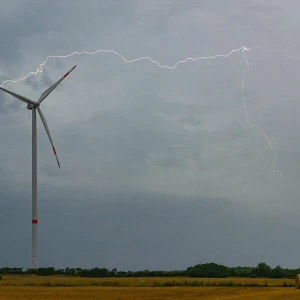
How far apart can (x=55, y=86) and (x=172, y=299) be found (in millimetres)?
62600

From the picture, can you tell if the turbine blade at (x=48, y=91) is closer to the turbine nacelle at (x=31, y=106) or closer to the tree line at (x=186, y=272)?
the turbine nacelle at (x=31, y=106)

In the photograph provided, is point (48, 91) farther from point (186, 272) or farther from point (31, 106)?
point (186, 272)

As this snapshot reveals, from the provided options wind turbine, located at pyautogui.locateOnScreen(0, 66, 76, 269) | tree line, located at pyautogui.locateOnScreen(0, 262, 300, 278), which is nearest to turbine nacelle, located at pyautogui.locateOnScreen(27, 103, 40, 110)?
wind turbine, located at pyautogui.locateOnScreen(0, 66, 76, 269)

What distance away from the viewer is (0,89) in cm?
10269

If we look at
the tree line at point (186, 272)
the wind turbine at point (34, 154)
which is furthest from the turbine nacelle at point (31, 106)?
the tree line at point (186, 272)

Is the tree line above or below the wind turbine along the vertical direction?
below

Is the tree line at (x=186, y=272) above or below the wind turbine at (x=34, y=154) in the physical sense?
below

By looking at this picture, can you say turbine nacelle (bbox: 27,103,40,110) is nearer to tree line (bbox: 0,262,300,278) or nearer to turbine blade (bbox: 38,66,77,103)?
turbine blade (bbox: 38,66,77,103)

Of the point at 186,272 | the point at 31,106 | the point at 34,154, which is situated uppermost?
the point at 31,106

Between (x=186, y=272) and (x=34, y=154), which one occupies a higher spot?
(x=34, y=154)

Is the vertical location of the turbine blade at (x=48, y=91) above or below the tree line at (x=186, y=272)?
above

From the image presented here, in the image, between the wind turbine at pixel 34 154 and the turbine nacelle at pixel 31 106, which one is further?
the turbine nacelle at pixel 31 106

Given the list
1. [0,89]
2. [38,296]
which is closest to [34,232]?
[0,89]

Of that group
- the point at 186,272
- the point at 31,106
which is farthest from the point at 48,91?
the point at 186,272
